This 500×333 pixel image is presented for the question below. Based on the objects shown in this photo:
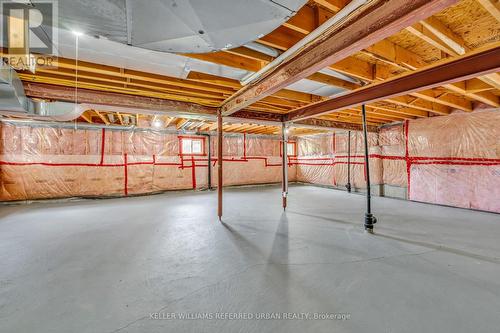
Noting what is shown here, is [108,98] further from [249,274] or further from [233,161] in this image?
[233,161]

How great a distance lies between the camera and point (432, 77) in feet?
6.95

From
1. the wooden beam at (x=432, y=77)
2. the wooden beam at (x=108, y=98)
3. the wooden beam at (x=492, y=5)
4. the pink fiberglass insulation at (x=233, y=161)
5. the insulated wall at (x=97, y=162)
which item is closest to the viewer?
the wooden beam at (x=492, y=5)

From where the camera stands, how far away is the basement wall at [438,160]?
12.8ft

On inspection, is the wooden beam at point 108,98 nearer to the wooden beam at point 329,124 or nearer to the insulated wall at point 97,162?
the wooden beam at point 329,124

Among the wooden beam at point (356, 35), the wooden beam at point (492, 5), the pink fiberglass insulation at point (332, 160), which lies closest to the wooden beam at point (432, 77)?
the wooden beam at point (492, 5)

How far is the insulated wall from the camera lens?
16.0 feet

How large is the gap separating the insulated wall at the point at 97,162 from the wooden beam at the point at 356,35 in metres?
5.18

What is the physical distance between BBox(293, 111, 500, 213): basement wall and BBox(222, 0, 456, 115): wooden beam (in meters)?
4.48

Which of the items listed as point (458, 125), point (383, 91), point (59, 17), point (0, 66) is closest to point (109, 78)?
point (0, 66)

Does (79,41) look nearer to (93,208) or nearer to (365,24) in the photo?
(365,24)

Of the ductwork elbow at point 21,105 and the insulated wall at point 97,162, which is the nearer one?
the ductwork elbow at point 21,105

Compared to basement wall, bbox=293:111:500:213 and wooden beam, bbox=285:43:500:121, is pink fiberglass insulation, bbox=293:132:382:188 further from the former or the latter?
wooden beam, bbox=285:43:500:121

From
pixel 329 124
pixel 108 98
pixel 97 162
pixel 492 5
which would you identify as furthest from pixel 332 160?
pixel 97 162

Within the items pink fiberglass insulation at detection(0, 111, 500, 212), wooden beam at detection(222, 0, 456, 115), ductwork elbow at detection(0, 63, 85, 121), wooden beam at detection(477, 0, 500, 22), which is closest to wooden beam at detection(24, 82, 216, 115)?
ductwork elbow at detection(0, 63, 85, 121)
